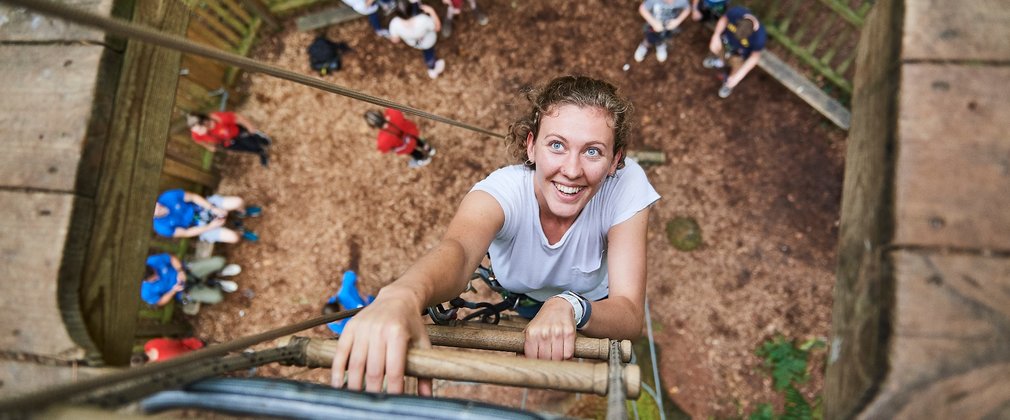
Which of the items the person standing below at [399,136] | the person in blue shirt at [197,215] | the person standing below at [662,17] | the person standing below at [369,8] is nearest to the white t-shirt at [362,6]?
the person standing below at [369,8]

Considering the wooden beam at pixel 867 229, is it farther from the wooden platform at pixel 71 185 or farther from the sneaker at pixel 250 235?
the sneaker at pixel 250 235

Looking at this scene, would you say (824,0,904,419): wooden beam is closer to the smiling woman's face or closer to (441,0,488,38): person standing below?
the smiling woman's face

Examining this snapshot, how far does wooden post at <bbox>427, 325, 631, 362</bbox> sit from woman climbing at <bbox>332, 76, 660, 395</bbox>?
0.24 ft

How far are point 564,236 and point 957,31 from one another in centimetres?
167

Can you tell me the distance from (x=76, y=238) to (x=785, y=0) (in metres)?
6.28

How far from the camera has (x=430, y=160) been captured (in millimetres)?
5535

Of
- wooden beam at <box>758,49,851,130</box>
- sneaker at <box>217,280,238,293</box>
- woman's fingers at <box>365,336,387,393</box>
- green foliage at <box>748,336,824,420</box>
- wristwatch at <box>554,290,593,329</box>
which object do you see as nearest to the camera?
woman's fingers at <box>365,336,387,393</box>

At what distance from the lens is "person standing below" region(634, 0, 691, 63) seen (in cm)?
496

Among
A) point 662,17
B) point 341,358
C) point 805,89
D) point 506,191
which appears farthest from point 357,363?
point 805,89

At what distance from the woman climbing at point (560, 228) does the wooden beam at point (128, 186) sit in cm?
67

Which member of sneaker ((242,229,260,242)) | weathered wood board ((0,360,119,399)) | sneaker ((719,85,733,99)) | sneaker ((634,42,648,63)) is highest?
sneaker ((634,42,648,63))

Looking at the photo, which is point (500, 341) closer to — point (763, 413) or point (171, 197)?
point (763, 413)

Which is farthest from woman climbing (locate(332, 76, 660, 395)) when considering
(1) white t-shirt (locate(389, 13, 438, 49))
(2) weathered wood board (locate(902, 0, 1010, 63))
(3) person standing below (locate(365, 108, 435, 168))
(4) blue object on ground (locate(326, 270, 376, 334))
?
(1) white t-shirt (locate(389, 13, 438, 49))

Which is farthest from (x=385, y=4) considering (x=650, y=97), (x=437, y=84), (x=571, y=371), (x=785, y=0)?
(x=571, y=371)
